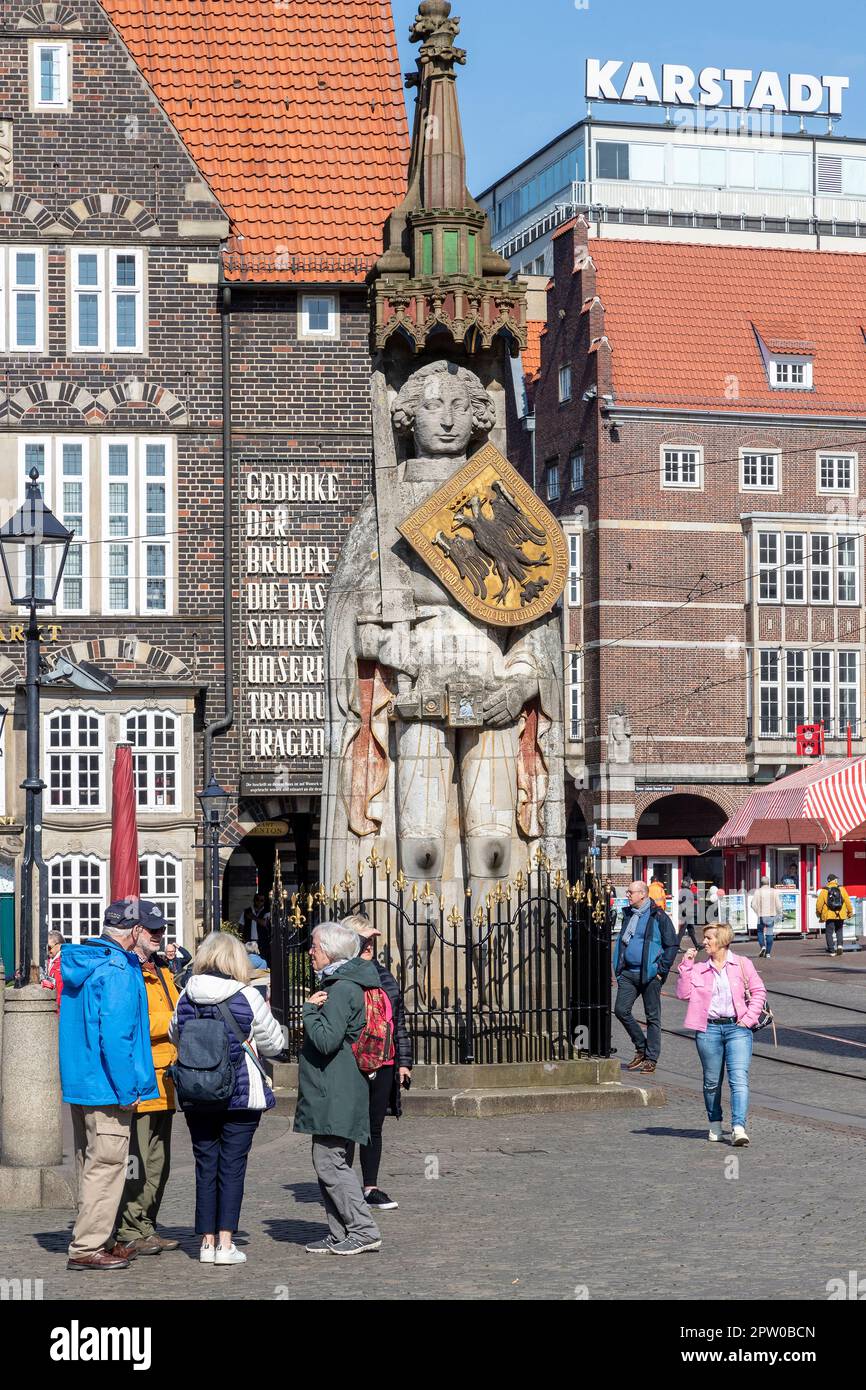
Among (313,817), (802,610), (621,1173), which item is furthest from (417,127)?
(802,610)

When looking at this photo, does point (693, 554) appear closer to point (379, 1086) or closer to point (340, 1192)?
point (379, 1086)

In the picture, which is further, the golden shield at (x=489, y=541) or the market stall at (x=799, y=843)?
the market stall at (x=799, y=843)

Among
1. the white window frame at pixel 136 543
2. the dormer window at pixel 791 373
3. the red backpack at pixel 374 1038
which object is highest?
the dormer window at pixel 791 373

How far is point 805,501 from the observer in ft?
200

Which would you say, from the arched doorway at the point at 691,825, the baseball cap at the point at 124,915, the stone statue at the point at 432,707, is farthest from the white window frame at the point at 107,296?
the arched doorway at the point at 691,825

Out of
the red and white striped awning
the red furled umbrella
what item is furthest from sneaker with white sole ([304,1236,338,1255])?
the red and white striped awning

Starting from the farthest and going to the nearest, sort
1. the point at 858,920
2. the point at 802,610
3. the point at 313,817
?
the point at 802,610, the point at 858,920, the point at 313,817

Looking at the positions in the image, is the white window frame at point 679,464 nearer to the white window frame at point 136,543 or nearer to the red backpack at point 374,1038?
the white window frame at point 136,543

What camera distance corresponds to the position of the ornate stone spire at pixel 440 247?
58.7ft

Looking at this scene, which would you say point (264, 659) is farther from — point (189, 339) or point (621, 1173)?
point (621, 1173)

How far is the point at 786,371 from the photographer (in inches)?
2450

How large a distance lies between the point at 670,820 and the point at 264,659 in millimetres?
26675

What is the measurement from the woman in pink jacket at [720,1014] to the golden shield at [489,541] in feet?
11.6

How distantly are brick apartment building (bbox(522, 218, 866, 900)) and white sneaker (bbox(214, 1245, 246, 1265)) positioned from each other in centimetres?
4780
